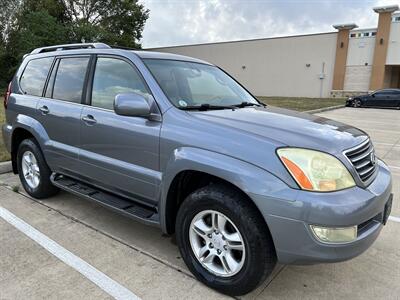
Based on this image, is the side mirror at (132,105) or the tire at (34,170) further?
the tire at (34,170)

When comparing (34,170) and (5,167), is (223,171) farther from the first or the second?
(5,167)

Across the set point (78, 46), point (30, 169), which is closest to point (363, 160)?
point (78, 46)

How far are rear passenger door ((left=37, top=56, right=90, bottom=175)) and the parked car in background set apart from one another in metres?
22.2

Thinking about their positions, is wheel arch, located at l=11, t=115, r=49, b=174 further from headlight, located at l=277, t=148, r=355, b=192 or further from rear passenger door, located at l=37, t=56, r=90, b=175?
headlight, located at l=277, t=148, r=355, b=192

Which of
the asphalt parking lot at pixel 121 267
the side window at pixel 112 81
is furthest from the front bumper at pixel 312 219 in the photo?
the side window at pixel 112 81

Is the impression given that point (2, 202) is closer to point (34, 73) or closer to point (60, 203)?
point (60, 203)

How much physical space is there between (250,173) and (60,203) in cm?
292

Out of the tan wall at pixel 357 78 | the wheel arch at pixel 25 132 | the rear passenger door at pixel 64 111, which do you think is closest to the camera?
the rear passenger door at pixel 64 111

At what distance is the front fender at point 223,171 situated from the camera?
2297mm

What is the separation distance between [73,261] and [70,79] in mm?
1960

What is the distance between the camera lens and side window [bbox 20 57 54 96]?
434 centimetres

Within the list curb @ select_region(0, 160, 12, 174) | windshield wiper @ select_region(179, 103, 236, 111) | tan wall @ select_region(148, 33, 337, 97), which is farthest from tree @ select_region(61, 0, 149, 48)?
windshield wiper @ select_region(179, 103, 236, 111)

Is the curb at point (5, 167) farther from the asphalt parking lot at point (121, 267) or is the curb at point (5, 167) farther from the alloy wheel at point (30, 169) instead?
the asphalt parking lot at point (121, 267)

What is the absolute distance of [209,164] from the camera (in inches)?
100
